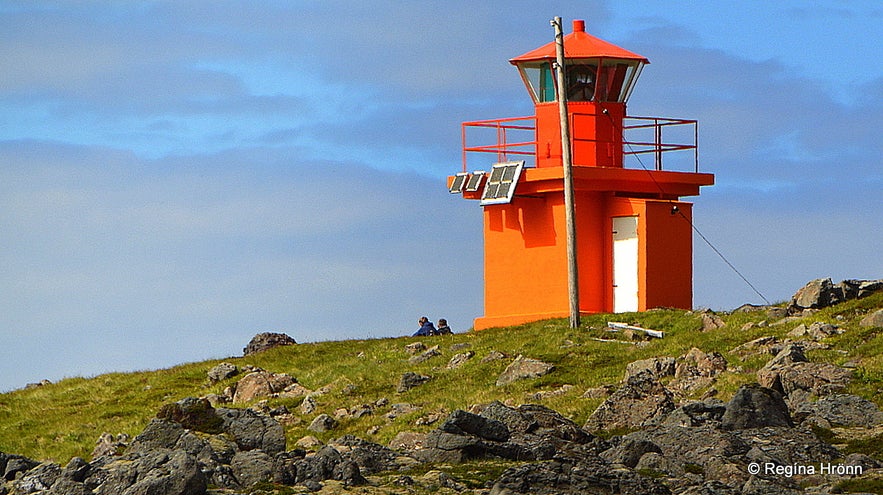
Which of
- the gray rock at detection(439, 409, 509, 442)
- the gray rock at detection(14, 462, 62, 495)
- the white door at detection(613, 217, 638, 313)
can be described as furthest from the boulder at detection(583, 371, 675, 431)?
the white door at detection(613, 217, 638, 313)

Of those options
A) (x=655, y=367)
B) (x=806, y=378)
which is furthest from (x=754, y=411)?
(x=655, y=367)

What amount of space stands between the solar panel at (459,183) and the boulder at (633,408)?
48.6ft

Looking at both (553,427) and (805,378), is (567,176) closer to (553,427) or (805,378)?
(805,378)

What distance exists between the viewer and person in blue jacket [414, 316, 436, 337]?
126 feet

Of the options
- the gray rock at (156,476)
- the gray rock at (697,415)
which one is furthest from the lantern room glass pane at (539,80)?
the gray rock at (156,476)

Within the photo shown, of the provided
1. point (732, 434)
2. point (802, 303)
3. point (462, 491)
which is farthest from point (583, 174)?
point (462, 491)

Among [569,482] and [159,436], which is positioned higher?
[159,436]

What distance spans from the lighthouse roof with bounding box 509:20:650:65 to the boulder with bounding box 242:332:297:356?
9921 millimetres

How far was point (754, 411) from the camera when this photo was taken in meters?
20.3

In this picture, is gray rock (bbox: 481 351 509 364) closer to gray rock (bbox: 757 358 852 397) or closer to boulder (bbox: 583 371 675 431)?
gray rock (bbox: 757 358 852 397)

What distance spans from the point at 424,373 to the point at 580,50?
1016 cm

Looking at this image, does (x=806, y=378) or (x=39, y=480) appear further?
(x=806, y=378)

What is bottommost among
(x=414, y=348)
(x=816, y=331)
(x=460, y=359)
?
(x=460, y=359)

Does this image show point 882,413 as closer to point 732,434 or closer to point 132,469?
point 732,434
